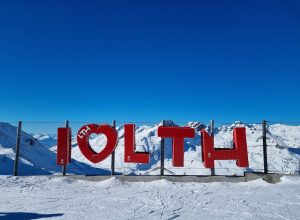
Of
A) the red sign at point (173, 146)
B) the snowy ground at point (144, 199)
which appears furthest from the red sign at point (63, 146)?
the snowy ground at point (144, 199)

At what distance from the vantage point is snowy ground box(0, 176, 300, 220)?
35.2ft

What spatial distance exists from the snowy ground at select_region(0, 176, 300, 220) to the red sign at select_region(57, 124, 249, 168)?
1358mm

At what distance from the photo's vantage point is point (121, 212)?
11.0 metres

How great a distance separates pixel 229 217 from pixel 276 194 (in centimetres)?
443

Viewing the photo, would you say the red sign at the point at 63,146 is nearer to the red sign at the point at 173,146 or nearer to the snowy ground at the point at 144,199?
the red sign at the point at 173,146

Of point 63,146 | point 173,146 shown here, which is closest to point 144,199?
point 173,146

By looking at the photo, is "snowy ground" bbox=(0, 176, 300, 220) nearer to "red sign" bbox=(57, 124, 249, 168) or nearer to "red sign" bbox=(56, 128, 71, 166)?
"red sign" bbox=(56, 128, 71, 166)

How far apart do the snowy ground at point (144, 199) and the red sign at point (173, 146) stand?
1.36 metres

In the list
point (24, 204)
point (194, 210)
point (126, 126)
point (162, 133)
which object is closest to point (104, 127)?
point (126, 126)

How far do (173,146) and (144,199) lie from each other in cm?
519

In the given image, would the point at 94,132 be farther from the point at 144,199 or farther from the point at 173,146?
the point at 144,199

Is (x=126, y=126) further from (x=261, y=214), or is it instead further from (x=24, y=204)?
(x=261, y=214)

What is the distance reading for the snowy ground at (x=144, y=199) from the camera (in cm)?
1073

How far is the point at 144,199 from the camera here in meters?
13.3
